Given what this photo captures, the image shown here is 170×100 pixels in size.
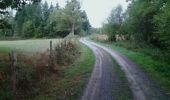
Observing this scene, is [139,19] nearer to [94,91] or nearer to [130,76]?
[130,76]

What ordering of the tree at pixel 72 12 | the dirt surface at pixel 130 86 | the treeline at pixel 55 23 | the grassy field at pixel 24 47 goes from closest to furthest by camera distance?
the dirt surface at pixel 130 86 → the grassy field at pixel 24 47 → the treeline at pixel 55 23 → the tree at pixel 72 12

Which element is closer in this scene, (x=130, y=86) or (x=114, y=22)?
(x=130, y=86)

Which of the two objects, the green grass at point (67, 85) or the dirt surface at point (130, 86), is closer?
the dirt surface at point (130, 86)

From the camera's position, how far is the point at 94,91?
13641 millimetres

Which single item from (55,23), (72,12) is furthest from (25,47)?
(72,12)

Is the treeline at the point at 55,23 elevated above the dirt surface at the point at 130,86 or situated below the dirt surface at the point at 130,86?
above

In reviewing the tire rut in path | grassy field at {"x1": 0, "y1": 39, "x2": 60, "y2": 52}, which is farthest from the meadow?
the tire rut in path

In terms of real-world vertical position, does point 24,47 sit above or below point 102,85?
below

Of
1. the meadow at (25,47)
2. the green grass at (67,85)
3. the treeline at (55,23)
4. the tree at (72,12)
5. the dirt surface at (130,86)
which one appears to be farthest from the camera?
the tree at (72,12)

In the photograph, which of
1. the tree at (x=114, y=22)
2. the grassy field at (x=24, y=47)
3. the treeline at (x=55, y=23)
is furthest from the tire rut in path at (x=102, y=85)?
the treeline at (x=55, y=23)

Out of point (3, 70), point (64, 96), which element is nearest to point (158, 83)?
point (64, 96)

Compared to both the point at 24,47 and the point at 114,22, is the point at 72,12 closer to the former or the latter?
the point at 114,22

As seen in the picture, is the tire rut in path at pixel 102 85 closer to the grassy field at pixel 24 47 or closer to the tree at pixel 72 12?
the grassy field at pixel 24 47

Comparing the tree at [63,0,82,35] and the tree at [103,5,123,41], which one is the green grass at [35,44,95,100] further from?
the tree at [63,0,82,35]
